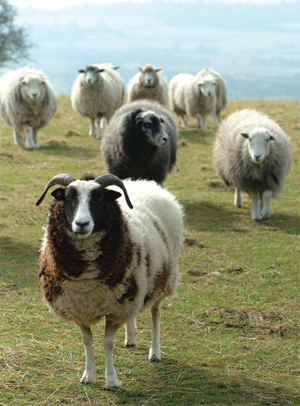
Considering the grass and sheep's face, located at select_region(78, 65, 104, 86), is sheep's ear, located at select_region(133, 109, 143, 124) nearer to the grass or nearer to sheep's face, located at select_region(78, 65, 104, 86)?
the grass

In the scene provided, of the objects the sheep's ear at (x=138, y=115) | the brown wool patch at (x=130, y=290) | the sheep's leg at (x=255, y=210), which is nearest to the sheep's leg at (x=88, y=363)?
the brown wool patch at (x=130, y=290)

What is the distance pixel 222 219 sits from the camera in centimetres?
770

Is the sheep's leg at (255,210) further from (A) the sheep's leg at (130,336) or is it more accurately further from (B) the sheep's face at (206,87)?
(B) the sheep's face at (206,87)

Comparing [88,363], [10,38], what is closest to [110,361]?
[88,363]

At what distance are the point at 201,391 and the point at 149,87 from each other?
37.9 feet

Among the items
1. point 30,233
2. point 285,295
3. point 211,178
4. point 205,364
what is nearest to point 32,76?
point 211,178

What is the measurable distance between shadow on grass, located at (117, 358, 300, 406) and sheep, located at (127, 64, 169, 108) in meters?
11.1

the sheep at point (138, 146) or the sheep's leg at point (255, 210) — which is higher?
the sheep at point (138, 146)

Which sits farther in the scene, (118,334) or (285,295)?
(285,295)

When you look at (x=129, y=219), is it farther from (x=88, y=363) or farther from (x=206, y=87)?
(x=206, y=87)

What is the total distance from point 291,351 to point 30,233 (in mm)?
3988

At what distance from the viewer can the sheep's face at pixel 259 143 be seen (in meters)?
7.25

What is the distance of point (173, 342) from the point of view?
416cm

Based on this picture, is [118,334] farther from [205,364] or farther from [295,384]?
[295,384]
